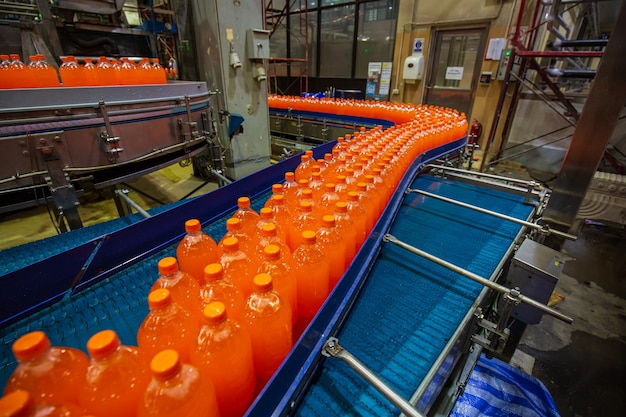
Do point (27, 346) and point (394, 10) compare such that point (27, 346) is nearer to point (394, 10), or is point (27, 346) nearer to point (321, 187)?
point (321, 187)

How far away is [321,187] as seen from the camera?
175 cm

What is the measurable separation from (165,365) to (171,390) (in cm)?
7

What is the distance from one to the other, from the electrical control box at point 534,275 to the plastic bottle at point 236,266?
1.46 meters

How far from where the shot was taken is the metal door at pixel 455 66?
7152mm

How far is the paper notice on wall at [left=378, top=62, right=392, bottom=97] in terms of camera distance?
27.3 ft

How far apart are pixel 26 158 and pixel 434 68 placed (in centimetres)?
840

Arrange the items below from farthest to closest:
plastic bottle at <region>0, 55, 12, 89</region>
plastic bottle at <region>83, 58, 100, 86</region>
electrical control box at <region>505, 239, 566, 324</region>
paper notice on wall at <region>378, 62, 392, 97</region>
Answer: paper notice on wall at <region>378, 62, 392, 97</region>
plastic bottle at <region>83, 58, 100, 86</region>
plastic bottle at <region>0, 55, 12, 89</region>
electrical control box at <region>505, 239, 566, 324</region>

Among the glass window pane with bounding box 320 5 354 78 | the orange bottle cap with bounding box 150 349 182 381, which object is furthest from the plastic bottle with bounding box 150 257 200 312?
the glass window pane with bounding box 320 5 354 78

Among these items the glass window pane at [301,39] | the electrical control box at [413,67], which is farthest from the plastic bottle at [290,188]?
the glass window pane at [301,39]

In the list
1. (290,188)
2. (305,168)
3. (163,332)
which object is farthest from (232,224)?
(305,168)

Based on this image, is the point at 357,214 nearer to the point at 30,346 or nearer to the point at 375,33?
the point at 30,346

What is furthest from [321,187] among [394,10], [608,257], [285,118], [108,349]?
[394,10]

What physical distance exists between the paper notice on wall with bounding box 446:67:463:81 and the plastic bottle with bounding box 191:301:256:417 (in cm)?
852

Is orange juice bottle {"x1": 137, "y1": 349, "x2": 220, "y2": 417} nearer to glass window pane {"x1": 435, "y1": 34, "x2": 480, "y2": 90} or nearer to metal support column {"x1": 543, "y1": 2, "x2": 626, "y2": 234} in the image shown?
metal support column {"x1": 543, "y1": 2, "x2": 626, "y2": 234}
